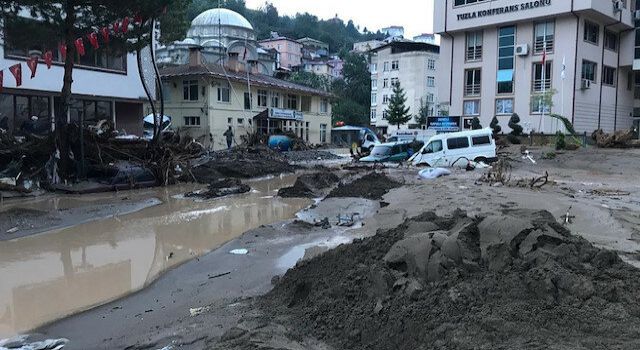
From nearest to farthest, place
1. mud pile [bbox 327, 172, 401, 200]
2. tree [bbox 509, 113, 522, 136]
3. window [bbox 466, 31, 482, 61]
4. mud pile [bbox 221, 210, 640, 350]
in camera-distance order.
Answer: mud pile [bbox 221, 210, 640, 350]
mud pile [bbox 327, 172, 401, 200]
tree [bbox 509, 113, 522, 136]
window [bbox 466, 31, 482, 61]

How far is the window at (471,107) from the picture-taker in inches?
1870

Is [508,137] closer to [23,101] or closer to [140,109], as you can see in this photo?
[140,109]

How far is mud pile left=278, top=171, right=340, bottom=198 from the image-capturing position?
703 inches

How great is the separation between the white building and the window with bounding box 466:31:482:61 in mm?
28390

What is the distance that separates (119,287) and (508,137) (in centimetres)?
3267

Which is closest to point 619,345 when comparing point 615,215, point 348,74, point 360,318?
point 360,318

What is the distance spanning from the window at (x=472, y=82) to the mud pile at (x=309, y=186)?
29600 millimetres

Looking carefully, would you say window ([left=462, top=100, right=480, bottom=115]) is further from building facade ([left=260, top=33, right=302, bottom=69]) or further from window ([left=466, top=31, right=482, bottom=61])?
building facade ([left=260, top=33, right=302, bottom=69])

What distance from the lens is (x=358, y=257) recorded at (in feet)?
19.5

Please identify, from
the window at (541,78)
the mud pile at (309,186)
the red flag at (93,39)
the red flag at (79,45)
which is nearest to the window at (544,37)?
the window at (541,78)

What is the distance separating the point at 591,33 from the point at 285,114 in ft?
86.3

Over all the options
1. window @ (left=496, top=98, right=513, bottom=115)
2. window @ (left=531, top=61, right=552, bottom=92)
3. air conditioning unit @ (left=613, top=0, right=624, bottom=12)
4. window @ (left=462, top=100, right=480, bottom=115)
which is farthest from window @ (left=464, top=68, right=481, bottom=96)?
air conditioning unit @ (left=613, top=0, right=624, bottom=12)

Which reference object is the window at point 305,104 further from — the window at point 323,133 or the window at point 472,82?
the window at point 472,82

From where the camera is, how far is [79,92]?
2828 cm
